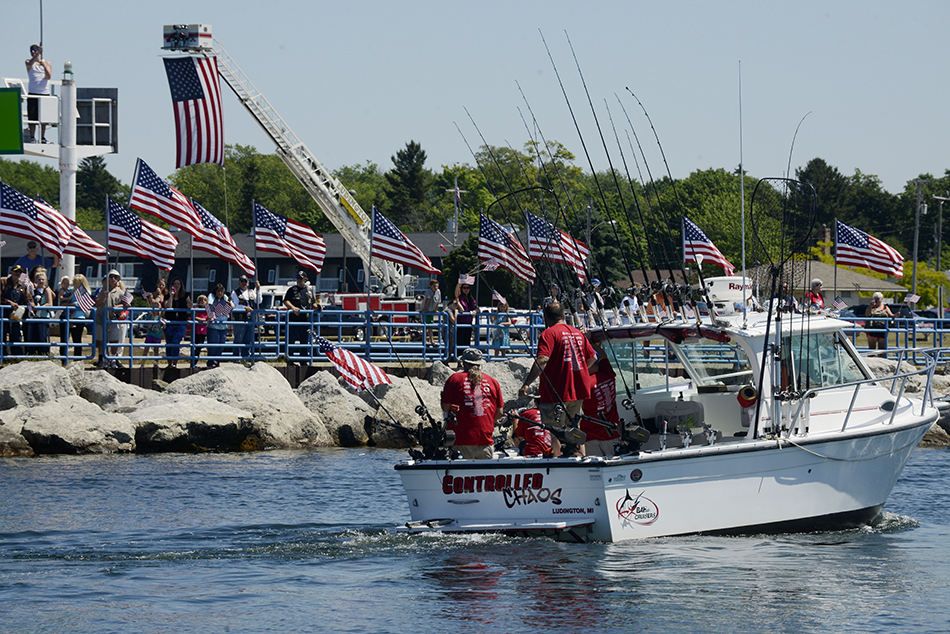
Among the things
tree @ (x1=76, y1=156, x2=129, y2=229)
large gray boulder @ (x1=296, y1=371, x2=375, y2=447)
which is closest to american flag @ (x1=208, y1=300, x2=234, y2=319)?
large gray boulder @ (x1=296, y1=371, x2=375, y2=447)

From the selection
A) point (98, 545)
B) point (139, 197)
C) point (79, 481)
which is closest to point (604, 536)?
point (98, 545)

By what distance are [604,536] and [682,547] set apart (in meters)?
0.77

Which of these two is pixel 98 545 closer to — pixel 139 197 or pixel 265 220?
pixel 139 197

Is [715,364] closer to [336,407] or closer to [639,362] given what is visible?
[639,362]

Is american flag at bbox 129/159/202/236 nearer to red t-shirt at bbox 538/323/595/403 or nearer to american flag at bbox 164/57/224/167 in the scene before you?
american flag at bbox 164/57/224/167

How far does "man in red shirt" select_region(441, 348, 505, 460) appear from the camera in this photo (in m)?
12.0

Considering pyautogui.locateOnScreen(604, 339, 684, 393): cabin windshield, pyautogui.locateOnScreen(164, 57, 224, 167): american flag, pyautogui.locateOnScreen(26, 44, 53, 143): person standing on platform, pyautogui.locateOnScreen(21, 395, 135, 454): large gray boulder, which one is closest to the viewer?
pyautogui.locateOnScreen(604, 339, 684, 393): cabin windshield

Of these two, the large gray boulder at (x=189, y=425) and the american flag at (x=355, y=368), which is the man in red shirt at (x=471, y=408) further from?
the large gray boulder at (x=189, y=425)

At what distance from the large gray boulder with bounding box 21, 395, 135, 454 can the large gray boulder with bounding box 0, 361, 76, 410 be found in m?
0.78

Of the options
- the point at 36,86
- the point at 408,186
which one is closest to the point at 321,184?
the point at 36,86

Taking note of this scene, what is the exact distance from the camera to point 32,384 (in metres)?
21.3

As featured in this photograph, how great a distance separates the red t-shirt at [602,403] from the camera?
12.5 meters

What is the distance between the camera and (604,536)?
11.5 meters

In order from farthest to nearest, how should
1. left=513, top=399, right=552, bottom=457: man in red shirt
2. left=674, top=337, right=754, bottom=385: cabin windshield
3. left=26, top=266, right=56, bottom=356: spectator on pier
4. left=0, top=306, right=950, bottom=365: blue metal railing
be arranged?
left=26, top=266, right=56, bottom=356: spectator on pier → left=0, top=306, right=950, bottom=365: blue metal railing → left=674, top=337, right=754, bottom=385: cabin windshield → left=513, top=399, right=552, bottom=457: man in red shirt
